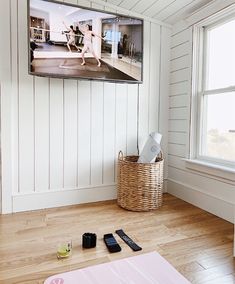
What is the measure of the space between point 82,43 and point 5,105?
855 mm

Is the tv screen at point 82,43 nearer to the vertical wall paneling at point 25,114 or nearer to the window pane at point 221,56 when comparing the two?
the vertical wall paneling at point 25,114

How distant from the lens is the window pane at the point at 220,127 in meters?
2.12

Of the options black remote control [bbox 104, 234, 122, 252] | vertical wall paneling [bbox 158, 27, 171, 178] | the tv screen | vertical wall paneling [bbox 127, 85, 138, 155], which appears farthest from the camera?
vertical wall paneling [bbox 158, 27, 171, 178]

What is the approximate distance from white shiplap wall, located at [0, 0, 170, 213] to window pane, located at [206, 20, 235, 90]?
525mm

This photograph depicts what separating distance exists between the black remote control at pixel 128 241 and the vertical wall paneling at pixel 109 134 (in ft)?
2.72

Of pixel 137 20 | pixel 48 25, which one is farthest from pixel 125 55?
pixel 48 25

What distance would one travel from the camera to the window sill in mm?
2009

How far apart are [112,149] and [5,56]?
4.30ft

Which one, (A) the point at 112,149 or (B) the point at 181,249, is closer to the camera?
(B) the point at 181,249

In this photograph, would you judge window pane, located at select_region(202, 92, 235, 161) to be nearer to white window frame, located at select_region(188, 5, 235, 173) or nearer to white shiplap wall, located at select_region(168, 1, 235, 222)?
white window frame, located at select_region(188, 5, 235, 173)

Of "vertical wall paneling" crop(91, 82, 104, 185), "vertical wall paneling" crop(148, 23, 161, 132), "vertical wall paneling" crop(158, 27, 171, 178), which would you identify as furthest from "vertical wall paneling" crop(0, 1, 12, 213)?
"vertical wall paneling" crop(158, 27, 171, 178)

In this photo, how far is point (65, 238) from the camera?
1736 mm

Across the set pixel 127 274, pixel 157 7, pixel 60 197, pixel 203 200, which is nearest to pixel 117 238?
pixel 127 274

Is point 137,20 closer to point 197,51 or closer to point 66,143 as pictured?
point 197,51
